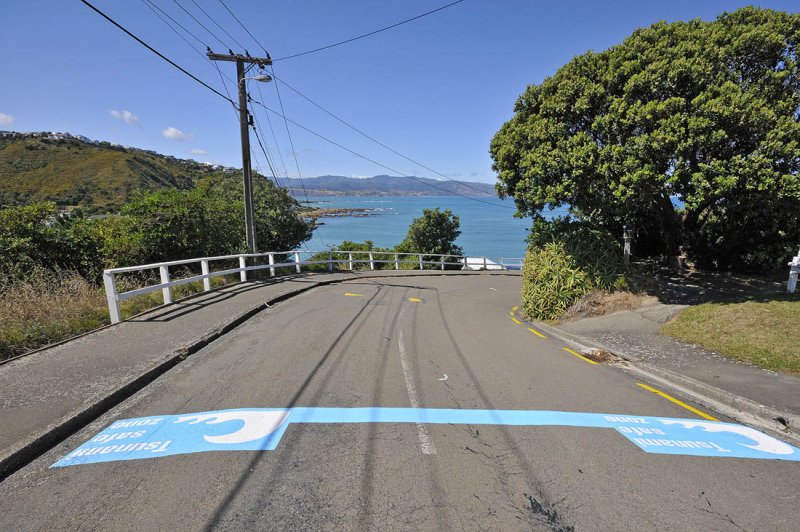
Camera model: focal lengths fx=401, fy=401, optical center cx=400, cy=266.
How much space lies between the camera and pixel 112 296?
716cm

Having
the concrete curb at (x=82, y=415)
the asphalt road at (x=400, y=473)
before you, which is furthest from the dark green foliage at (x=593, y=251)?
the concrete curb at (x=82, y=415)

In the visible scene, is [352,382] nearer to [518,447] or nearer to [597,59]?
[518,447]

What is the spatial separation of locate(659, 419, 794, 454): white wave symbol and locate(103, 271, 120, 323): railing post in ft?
28.3

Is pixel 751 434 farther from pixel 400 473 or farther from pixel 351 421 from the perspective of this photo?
pixel 351 421

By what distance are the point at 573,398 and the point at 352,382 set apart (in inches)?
114

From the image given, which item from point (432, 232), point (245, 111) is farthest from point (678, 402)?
point (432, 232)

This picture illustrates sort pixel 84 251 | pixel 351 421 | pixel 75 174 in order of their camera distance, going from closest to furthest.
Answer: pixel 351 421
pixel 84 251
pixel 75 174

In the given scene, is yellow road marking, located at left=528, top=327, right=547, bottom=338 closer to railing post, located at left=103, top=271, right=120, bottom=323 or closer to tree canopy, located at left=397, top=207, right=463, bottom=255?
railing post, located at left=103, top=271, right=120, bottom=323

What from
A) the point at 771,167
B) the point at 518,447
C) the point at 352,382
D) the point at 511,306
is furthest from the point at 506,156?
the point at 518,447

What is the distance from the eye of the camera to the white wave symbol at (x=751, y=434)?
398 cm

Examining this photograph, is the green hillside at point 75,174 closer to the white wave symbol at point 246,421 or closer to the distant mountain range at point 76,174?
the distant mountain range at point 76,174

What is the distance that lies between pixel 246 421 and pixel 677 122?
935 cm

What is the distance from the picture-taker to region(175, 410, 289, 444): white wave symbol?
3.75 meters

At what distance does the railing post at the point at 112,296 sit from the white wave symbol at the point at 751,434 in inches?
340
